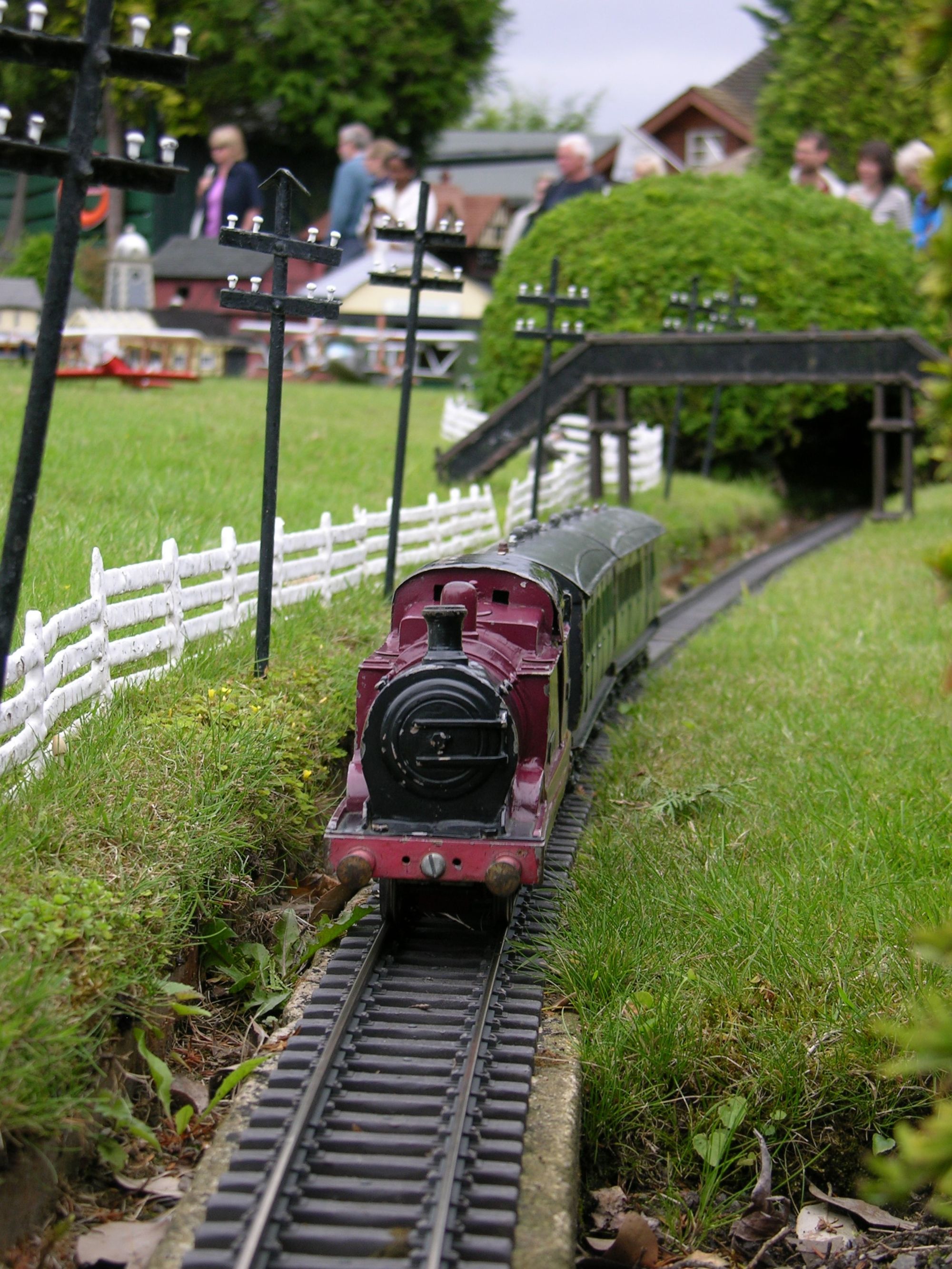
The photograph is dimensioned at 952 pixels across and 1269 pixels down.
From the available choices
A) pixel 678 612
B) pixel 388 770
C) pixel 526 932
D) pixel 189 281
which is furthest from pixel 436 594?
pixel 189 281

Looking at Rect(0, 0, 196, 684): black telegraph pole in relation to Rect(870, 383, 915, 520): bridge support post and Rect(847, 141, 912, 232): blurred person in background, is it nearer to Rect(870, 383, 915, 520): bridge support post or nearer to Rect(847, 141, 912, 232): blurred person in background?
Rect(870, 383, 915, 520): bridge support post

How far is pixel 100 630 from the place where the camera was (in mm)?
8211

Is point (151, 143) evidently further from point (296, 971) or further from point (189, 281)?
point (296, 971)

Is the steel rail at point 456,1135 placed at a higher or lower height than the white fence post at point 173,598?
lower

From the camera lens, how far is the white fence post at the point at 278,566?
435 inches

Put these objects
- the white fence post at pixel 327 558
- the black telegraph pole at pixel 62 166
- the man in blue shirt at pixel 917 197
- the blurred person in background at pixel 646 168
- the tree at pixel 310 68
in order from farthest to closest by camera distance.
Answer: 1. the tree at pixel 310 68
2. the blurred person in background at pixel 646 168
3. the man in blue shirt at pixel 917 197
4. the white fence post at pixel 327 558
5. the black telegraph pole at pixel 62 166

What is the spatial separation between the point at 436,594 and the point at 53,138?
39.6 meters

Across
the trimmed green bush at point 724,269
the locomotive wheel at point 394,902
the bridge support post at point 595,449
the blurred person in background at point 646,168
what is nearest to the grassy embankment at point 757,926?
the locomotive wheel at point 394,902

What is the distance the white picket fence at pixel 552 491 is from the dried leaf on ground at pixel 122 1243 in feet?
37.9

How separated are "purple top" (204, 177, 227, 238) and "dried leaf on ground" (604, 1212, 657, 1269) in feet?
84.9

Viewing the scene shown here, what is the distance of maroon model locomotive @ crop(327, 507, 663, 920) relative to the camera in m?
7.03

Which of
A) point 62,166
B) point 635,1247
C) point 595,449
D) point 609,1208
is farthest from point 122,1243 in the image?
point 595,449

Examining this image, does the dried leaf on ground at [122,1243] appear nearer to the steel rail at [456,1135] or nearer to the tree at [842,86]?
the steel rail at [456,1135]

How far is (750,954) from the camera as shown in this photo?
684cm
